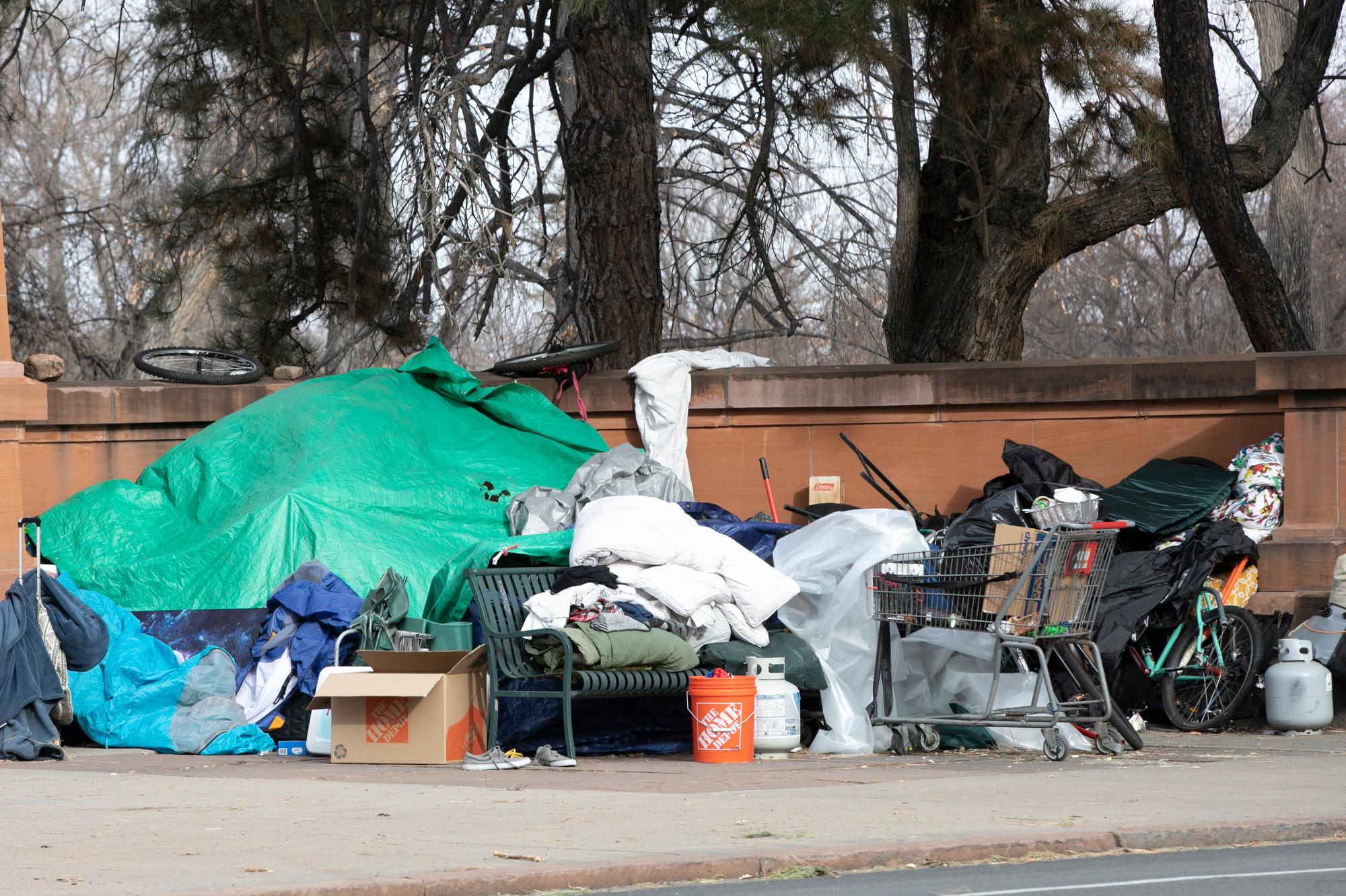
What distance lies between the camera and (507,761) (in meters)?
7.20

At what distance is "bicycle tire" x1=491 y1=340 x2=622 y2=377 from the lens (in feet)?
33.6

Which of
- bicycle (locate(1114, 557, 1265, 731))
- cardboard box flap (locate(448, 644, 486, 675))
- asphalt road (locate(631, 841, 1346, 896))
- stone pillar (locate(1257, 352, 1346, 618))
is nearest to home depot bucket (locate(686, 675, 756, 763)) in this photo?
cardboard box flap (locate(448, 644, 486, 675))

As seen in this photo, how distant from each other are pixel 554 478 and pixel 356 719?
257 centimetres

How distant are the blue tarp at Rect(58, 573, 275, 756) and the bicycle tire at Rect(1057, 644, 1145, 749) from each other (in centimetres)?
370

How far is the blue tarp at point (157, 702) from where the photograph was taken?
25.7 ft

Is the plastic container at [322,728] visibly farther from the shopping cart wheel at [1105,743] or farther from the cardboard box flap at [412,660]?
the shopping cart wheel at [1105,743]

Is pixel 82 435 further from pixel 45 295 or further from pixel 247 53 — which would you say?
pixel 45 295

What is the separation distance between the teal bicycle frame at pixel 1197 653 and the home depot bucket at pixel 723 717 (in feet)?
7.03

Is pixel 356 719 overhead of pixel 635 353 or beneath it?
beneath

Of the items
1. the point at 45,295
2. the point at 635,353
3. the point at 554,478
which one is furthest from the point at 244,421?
the point at 45,295

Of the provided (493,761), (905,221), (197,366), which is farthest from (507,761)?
(905,221)

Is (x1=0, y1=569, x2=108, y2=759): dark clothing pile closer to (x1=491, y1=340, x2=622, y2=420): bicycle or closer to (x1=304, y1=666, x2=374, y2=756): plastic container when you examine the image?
(x1=304, y1=666, x2=374, y2=756): plastic container

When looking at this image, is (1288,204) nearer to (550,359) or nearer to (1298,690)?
(550,359)

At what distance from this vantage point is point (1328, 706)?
26.2 ft
